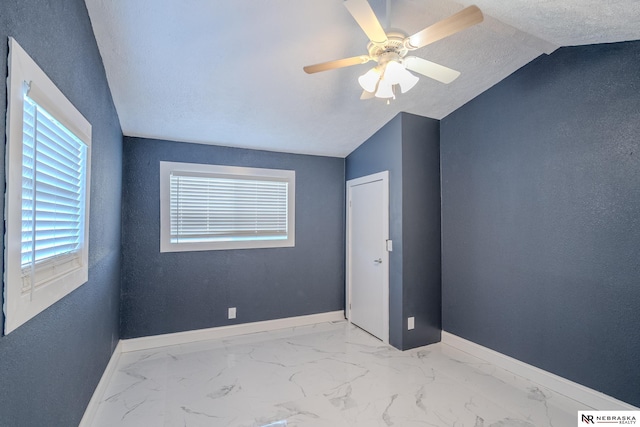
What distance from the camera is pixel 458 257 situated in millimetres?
3256

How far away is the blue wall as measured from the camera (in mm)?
3184

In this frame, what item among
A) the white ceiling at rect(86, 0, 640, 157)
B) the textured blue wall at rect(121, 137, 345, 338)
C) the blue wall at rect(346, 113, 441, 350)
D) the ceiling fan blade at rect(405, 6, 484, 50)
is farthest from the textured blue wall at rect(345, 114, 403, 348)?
the ceiling fan blade at rect(405, 6, 484, 50)

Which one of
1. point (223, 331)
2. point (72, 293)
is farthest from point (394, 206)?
point (72, 293)

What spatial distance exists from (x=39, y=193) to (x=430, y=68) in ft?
7.09

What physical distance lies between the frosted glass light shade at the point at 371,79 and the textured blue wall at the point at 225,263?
80.9 inches

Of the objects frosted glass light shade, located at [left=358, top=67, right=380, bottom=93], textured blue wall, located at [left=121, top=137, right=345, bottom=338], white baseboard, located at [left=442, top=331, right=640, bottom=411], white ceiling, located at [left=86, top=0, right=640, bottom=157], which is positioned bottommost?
white baseboard, located at [left=442, top=331, right=640, bottom=411]

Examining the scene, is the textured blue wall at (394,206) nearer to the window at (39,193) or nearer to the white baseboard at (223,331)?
the white baseboard at (223,331)

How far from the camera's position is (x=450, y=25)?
147 centimetres

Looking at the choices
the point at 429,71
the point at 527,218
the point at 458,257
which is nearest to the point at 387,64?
the point at 429,71

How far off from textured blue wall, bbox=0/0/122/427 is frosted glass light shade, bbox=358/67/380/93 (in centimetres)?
160

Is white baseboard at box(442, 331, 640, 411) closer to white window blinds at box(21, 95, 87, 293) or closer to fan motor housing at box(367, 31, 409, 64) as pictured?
fan motor housing at box(367, 31, 409, 64)

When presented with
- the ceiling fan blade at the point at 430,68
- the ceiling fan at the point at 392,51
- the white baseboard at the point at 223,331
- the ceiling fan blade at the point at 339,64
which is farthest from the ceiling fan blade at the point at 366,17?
the white baseboard at the point at 223,331
